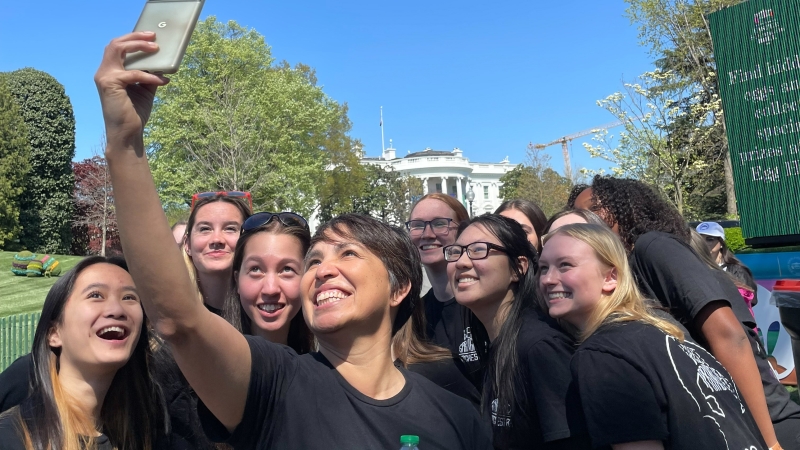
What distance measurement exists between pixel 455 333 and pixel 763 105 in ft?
30.8

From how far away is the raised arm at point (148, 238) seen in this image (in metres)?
1.50

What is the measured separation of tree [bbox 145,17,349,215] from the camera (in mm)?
33688

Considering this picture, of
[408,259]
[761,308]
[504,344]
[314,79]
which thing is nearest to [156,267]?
[408,259]

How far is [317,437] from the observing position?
1840mm

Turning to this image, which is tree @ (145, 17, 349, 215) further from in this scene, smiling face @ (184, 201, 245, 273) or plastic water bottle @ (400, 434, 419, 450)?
plastic water bottle @ (400, 434, 419, 450)

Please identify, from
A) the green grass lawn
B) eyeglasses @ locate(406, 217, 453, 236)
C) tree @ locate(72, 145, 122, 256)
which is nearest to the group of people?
eyeglasses @ locate(406, 217, 453, 236)

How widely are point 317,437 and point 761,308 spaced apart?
808 centimetres

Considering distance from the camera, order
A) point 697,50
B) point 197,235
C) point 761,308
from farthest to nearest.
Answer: point 697,50 → point 761,308 → point 197,235

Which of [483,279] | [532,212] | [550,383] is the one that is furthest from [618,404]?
[532,212]

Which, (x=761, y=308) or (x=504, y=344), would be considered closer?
(x=504, y=344)

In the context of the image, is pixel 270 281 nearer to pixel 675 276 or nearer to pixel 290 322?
pixel 290 322

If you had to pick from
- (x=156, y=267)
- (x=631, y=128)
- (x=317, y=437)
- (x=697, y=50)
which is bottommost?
(x=317, y=437)

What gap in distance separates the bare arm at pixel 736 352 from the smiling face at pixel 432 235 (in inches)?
77.5

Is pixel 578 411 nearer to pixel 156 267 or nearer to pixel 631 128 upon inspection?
pixel 156 267
